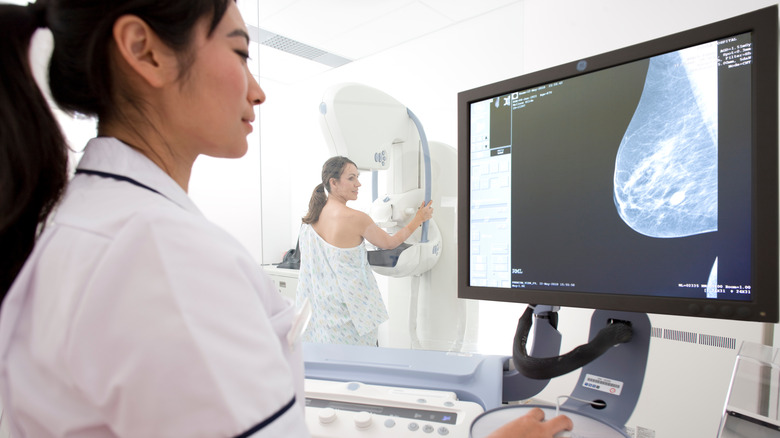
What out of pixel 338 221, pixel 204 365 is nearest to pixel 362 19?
pixel 338 221

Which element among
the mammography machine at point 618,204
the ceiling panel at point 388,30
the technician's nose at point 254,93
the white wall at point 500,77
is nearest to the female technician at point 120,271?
the technician's nose at point 254,93

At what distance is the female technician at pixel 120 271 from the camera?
0.30 metres

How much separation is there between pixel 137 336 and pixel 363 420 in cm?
43

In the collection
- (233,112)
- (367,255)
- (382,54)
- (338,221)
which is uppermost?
(382,54)

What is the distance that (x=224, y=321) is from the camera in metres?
0.33

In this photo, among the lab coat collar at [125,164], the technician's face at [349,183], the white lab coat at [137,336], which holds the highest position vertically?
the technician's face at [349,183]

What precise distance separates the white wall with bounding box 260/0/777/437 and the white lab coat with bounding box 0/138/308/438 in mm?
1311

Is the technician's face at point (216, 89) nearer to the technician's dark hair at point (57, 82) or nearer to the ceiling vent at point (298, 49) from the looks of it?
the technician's dark hair at point (57, 82)

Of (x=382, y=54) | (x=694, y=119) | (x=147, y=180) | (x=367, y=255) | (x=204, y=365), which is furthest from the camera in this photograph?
(x=382, y=54)

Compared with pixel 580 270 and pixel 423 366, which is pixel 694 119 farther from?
pixel 423 366

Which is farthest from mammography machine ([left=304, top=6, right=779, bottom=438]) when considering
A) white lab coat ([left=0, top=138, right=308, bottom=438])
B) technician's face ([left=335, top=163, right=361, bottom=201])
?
technician's face ([left=335, top=163, right=361, bottom=201])

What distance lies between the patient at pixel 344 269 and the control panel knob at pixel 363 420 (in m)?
0.93

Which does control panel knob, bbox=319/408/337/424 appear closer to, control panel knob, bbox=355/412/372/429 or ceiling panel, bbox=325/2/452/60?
control panel knob, bbox=355/412/372/429

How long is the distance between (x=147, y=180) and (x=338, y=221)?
4.17 ft
